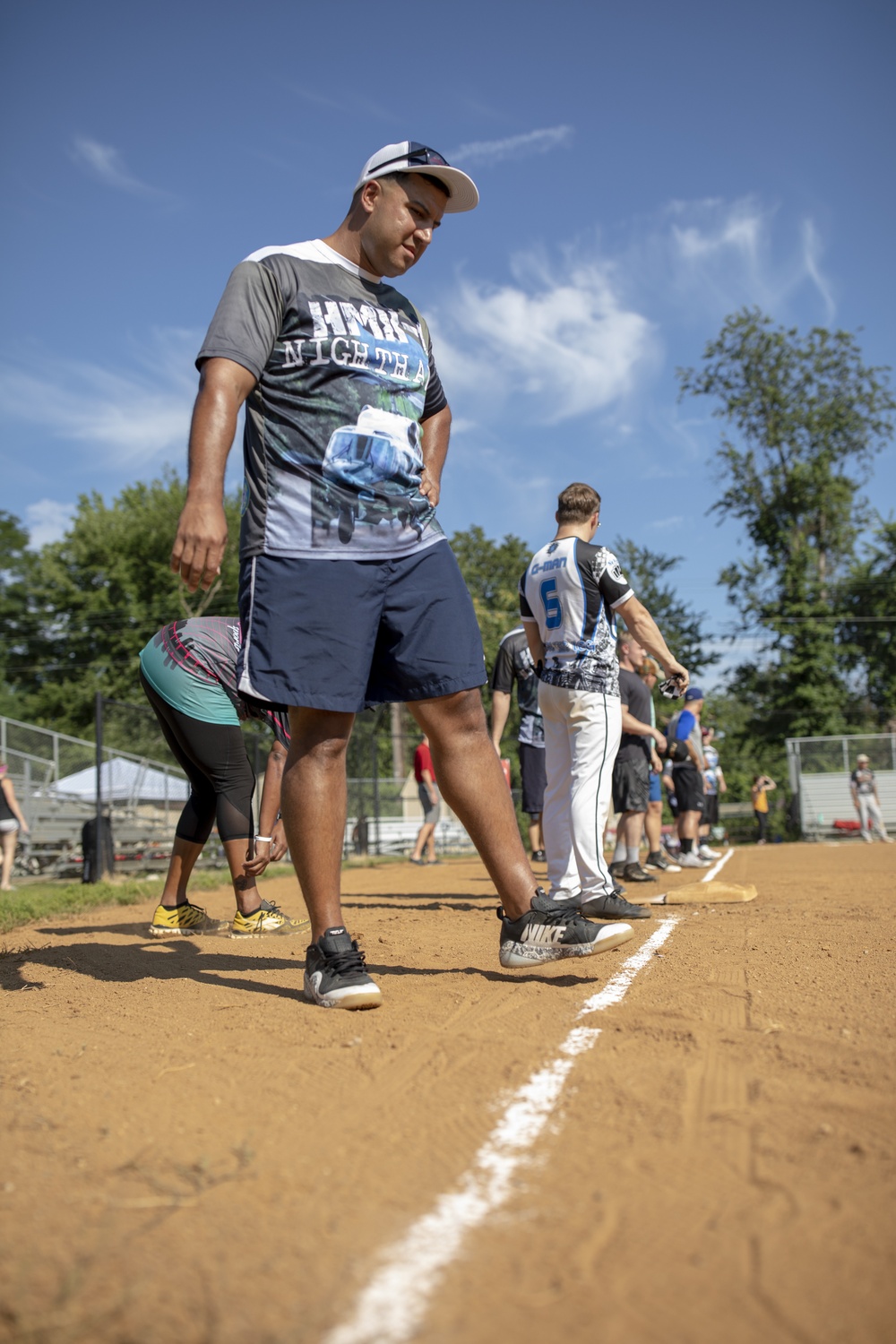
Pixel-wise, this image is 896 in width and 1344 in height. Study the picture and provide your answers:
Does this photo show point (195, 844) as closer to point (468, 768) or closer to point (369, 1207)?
point (468, 768)

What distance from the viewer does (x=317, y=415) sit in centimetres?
315

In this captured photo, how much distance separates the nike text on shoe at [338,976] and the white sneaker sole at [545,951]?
1.79 feet

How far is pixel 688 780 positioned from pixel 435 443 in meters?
8.70

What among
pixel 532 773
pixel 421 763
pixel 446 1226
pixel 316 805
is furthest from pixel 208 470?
pixel 421 763

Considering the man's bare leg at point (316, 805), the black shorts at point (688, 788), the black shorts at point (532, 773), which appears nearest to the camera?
the man's bare leg at point (316, 805)

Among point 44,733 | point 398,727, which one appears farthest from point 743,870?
point 398,727

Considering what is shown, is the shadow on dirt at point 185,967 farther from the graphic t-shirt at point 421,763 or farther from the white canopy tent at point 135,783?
the white canopy tent at point 135,783

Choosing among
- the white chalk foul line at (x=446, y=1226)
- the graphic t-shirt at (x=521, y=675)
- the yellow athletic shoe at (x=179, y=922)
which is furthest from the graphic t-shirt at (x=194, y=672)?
the graphic t-shirt at (x=521, y=675)

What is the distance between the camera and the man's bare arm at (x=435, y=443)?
12.0 feet

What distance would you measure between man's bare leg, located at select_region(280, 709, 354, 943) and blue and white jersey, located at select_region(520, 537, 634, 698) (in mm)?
1919

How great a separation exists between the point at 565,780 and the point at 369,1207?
3.45 metres

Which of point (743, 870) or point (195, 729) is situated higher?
point (195, 729)

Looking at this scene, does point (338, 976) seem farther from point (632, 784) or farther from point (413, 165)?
point (632, 784)

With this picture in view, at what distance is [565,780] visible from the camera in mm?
4918
